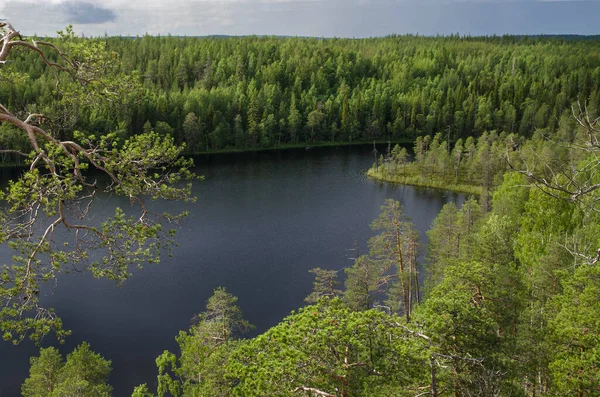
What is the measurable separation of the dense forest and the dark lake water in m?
19.2

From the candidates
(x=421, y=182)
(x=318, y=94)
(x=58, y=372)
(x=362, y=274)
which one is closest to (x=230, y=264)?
(x=362, y=274)

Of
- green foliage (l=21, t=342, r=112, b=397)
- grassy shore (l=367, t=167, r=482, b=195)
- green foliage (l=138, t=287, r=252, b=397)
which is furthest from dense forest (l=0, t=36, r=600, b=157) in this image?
green foliage (l=138, t=287, r=252, b=397)

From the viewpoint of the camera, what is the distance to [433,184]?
63625mm

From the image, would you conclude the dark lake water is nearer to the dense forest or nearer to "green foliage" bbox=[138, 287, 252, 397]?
"green foliage" bbox=[138, 287, 252, 397]

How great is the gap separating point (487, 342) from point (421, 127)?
92900 mm

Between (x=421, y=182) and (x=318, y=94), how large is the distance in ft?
167

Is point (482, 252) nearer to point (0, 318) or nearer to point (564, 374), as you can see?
point (564, 374)

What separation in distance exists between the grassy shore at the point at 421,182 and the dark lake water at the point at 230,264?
83.1 inches

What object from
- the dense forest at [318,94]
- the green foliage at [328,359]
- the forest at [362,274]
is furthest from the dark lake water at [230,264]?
the dense forest at [318,94]

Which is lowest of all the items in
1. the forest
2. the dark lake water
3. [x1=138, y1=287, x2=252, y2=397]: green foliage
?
the dark lake water

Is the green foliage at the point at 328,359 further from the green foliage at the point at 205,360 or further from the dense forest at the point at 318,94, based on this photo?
the dense forest at the point at 318,94

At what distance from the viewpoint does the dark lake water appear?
93.1 ft

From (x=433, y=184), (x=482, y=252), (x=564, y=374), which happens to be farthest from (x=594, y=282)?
(x=433, y=184)

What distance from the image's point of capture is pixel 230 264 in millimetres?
37500
